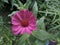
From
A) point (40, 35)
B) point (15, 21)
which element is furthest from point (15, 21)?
point (40, 35)

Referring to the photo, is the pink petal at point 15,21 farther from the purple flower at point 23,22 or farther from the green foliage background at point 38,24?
the green foliage background at point 38,24

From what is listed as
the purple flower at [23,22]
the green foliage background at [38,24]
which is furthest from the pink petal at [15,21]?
the green foliage background at [38,24]

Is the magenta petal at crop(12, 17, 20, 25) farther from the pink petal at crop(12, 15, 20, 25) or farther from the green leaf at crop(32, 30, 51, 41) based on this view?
the green leaf at crop(32, 30, 51, 41)

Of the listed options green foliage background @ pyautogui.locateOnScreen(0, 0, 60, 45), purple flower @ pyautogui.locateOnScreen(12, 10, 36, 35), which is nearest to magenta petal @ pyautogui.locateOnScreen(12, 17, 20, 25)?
purple flower @ pyautogui.locateOnScreen(12, 10, 36, 35)

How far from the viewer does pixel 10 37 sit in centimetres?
197

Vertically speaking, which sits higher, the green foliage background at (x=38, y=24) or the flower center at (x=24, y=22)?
the flower center at (x=24, y=22)

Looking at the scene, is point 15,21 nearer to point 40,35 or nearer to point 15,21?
point 15,21

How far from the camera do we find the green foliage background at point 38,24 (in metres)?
1.48

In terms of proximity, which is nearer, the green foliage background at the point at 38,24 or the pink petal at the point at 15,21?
the pink petal at the point at 15,21

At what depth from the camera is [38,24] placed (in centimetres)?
156

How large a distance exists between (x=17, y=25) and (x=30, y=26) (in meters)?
0.07

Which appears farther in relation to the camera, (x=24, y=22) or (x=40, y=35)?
(x=40, y=35)

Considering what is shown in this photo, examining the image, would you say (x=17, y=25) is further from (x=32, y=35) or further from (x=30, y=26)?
(x=32, y=35)

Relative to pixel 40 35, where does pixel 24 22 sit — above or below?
above
